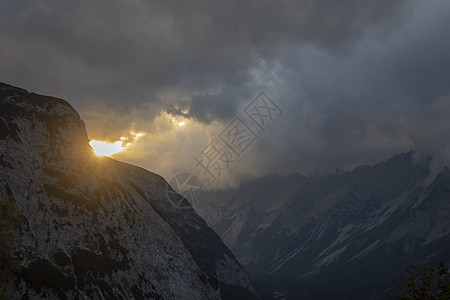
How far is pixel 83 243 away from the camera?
94.3 metres

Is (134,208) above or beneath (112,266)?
above

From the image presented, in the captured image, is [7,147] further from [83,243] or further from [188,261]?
[188,261]

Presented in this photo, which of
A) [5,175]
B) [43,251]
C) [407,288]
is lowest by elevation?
[407,288]

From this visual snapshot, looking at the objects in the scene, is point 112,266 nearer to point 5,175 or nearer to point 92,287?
point 92,287

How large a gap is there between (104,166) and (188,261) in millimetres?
46157

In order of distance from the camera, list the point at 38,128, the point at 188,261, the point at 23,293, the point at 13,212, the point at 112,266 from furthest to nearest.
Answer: the point at 188,261
the point at 38,128
the point at 112,266
the point at 13,212
the point at 23,293

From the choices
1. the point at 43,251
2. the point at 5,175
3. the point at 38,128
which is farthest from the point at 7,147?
the point at 43,251

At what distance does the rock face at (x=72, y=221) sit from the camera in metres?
80.3

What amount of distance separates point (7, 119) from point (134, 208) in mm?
47072

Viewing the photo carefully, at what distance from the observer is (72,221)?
95125mm

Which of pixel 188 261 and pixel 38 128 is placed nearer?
pixel 38 128

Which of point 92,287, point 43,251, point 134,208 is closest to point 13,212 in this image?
point 43,251

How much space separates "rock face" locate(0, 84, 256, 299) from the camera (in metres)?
80.3

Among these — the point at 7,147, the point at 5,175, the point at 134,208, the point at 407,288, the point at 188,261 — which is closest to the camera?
the point at 407,288
